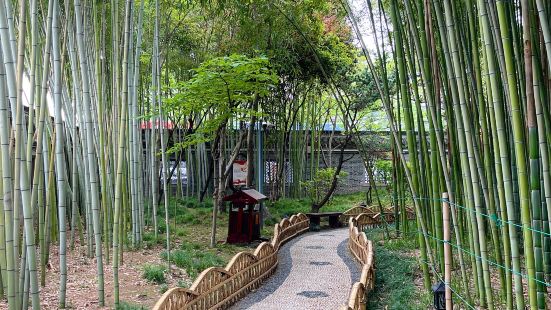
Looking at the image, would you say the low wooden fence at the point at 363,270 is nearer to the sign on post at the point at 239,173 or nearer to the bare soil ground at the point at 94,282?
the bare soil ground at the point at 94,282

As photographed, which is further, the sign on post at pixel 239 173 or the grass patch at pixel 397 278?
the sign on post at pixel 239 173

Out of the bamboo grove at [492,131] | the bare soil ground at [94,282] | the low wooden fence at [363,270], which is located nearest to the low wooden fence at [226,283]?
the bare soil ground at [94,282]

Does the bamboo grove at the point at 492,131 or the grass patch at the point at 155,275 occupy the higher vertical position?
the bamboo grove at the point at 492,131

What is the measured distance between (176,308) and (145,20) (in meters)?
5.48

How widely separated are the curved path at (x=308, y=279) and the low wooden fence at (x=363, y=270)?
0.14m

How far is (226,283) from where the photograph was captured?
383cm

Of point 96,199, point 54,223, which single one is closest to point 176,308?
point 96,199

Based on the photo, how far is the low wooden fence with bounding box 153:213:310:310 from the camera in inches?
121

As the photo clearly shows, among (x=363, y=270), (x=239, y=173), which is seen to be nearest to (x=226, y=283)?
(x=363, y=270)

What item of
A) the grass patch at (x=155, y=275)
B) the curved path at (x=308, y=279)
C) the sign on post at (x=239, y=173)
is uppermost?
the sign on post at (x=239, y=173)

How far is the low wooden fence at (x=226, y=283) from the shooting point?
306cm

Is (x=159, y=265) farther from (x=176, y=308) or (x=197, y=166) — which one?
(x=197, y=166)

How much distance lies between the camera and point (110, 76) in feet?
17.9

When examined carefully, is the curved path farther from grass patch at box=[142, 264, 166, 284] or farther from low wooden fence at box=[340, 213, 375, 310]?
grass patch at box=[142, 264, 166, 284]
